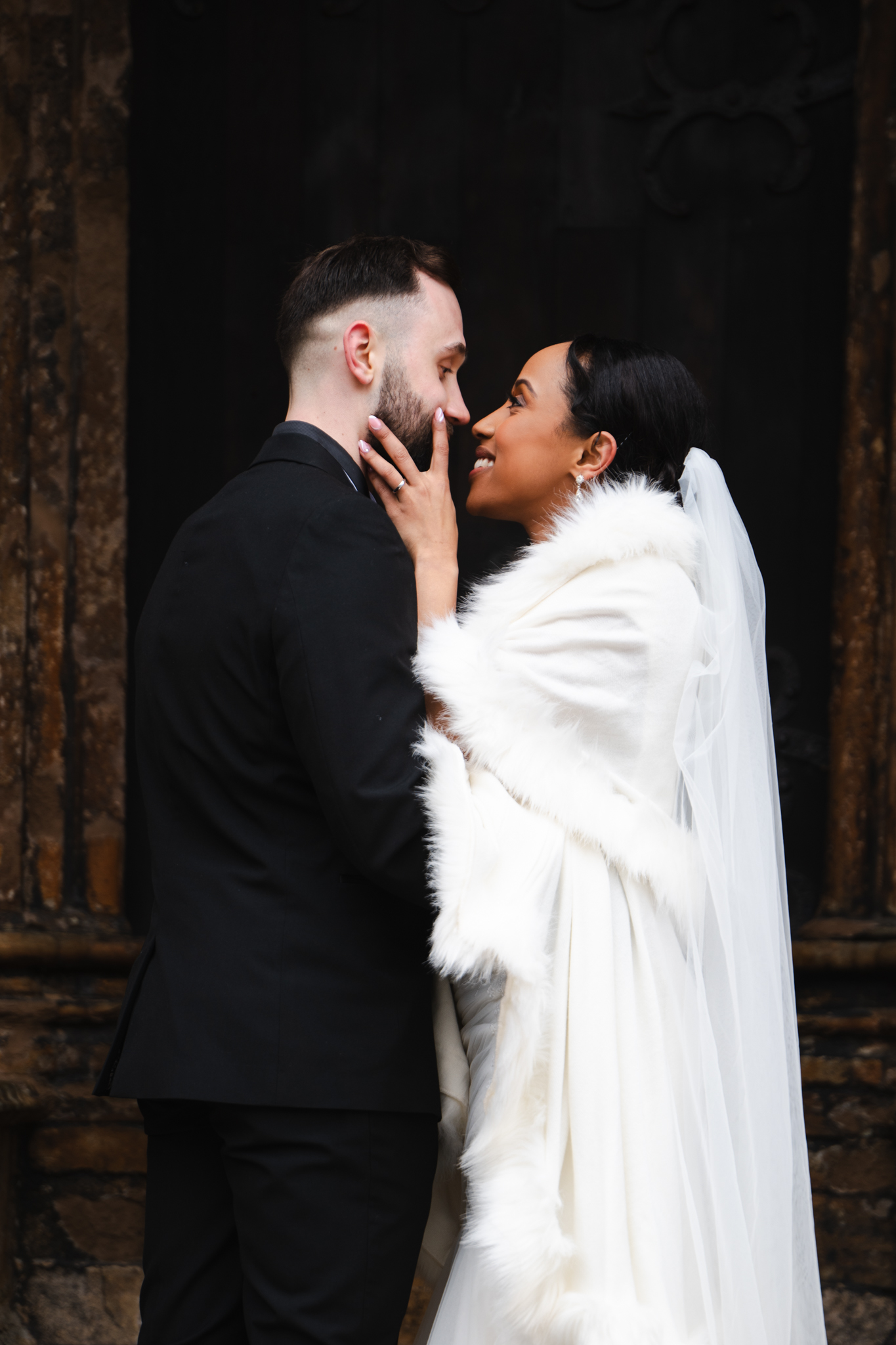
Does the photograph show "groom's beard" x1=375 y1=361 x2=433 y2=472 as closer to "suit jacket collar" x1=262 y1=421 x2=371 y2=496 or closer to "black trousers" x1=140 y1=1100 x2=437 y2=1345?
"suit jacket collar" x1=262 y1=421 x2=371 y2=496

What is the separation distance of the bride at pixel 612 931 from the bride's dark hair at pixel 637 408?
14 centimetres

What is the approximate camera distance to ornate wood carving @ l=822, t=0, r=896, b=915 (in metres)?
2.58

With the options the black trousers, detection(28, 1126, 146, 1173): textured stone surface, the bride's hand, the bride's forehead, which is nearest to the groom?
the black trousers

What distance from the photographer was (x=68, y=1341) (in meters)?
2.65

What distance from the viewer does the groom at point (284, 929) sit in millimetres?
1458

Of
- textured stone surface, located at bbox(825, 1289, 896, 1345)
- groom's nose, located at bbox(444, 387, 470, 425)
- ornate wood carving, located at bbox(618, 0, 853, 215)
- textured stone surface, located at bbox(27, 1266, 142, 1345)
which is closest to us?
groom's nose, located at bbox(444, 387, 470, 425)

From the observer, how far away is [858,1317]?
8.36 feet

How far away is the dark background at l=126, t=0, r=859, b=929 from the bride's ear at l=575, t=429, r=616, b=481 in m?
0.96

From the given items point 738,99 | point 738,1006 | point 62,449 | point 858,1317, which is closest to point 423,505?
point 738,1006

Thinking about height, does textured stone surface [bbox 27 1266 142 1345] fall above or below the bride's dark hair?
below

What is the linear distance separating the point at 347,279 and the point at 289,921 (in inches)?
36.4

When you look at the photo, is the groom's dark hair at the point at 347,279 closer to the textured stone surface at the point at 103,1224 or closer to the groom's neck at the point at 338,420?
the groom's neck at the point at 338,420

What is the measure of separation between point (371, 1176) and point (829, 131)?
8.06ft

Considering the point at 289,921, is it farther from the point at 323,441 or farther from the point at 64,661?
the point at 64,661
